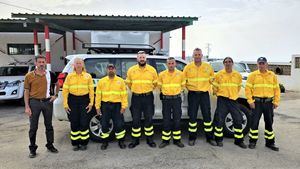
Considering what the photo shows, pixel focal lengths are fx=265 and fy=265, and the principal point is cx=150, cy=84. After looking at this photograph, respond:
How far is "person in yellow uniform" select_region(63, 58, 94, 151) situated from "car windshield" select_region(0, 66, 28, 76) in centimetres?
649

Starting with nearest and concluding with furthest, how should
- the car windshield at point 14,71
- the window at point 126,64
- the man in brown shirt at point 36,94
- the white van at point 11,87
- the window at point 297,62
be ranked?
the man in brown shirt at point 36,94 < the window at point 126,64 < the white van at point 11,87 < the car windshield at point 14,71 < the window at point 297,62

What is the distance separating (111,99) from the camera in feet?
15.6

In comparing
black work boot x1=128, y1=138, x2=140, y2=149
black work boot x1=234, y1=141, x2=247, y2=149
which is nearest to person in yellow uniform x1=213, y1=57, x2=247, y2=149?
black work boot x1=234, y1=141, x2=247, y2=149

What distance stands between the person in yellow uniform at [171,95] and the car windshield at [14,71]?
7.33m

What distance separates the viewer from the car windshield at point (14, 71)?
1013 cm

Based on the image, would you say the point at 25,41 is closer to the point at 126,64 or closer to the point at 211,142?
the point at 126,64

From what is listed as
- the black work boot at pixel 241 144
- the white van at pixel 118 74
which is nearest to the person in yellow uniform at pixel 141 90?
the white van at pixel 118 74

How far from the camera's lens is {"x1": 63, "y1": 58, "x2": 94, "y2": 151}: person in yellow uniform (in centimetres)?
464

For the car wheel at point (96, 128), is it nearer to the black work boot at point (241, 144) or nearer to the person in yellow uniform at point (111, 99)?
the person in yellow uniform at point (111, 99)

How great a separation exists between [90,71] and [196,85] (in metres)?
2.09

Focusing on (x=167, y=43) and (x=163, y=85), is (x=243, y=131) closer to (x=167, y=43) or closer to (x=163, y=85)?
(x=163, y=85)

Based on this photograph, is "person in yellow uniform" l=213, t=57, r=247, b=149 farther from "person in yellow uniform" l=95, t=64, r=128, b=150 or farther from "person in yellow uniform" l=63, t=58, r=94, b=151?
"person in yellow uniform" l=63, t=58, r=94, b=151

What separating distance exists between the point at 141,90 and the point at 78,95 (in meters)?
1.12

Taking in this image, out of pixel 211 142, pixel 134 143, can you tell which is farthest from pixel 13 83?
pixel 211 142
